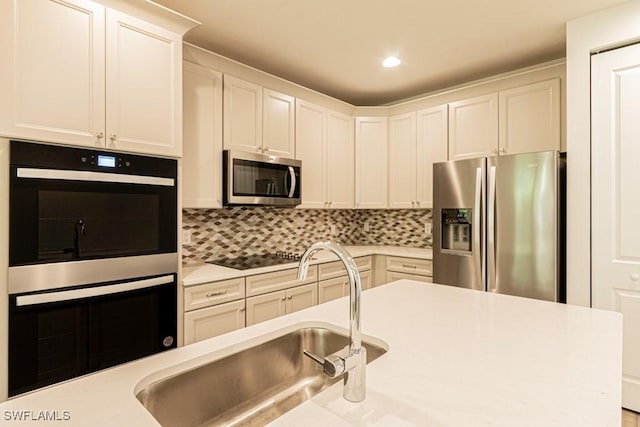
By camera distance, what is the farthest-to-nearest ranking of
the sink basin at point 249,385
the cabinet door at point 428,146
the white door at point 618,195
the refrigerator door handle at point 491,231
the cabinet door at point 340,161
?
the cabinet door at point 340,161 → the cabinet door at point 428,146 → the refrigerator door handle at point 491,231 → the white door at point 618,195 → the sink basin at point 249,385

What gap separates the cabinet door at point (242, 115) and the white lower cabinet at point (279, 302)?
1.20 m

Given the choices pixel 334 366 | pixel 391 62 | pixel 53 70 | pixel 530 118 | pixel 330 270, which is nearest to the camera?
pixel 334 366

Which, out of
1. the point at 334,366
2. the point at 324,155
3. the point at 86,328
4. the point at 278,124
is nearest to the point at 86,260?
the point at 86,328

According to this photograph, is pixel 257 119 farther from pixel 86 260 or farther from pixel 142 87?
pixel 86 260

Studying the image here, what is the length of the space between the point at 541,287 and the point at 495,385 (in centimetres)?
190

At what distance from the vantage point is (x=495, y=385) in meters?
0.82

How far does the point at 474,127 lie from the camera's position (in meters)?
3.14

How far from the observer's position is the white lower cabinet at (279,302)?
8.05 ft

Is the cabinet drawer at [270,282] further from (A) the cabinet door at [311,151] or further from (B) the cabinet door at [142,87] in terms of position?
(B) the cabinet door at [142,87]

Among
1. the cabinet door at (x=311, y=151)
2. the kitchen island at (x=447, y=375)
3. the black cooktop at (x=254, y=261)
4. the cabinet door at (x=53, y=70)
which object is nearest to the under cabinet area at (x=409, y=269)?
the cabinet door at (x=311, y=151)

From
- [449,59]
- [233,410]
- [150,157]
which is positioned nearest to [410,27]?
[449,59]

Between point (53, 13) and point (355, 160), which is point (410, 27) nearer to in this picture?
point (355, 160)

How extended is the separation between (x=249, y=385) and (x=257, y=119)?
2.23 metres

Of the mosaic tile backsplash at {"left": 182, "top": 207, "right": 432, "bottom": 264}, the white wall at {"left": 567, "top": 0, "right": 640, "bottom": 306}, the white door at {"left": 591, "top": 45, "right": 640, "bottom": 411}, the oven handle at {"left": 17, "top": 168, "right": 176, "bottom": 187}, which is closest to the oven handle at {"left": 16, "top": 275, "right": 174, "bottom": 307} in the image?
the oven handle at {"left": 17, "top": 168, "right": 176, "bottom": 187}
